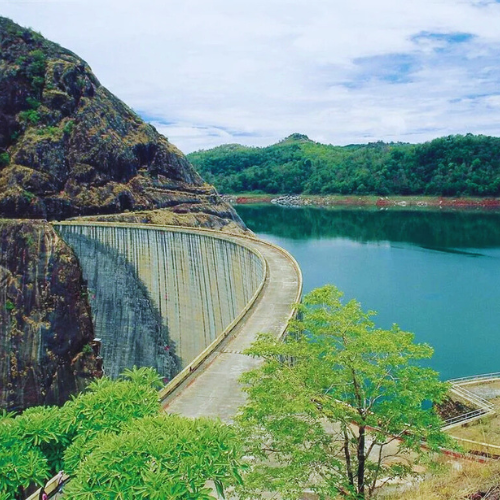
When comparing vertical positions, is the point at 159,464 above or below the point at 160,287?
above

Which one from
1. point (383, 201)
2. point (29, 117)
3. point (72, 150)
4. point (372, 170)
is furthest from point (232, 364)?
point (372, 170)

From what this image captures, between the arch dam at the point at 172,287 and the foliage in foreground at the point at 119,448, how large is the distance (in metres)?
11.7

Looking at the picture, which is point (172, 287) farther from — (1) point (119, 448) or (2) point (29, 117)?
(1) point (119, 448)

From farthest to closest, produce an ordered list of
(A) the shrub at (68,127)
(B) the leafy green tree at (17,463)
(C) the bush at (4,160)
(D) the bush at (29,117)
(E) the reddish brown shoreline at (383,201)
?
(E) the reddish brown shoreline at (383,201) → (A) the shrub at (68,127) → (D) the bush at (29,117) → (C) the bush at (4,160) → (B) the leafy green tree at (17,463)

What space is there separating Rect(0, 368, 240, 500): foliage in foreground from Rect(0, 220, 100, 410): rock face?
91.1 ft

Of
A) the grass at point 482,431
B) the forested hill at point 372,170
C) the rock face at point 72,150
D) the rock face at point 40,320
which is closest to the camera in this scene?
the grass at point 482,431

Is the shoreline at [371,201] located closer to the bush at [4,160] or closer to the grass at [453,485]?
the bush at [4,160]

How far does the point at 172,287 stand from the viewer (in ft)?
115

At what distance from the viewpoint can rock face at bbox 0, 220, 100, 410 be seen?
35062 mm

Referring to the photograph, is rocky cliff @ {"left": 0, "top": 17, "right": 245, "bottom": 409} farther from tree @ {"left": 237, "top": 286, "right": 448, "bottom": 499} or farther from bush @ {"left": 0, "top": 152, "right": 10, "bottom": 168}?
tree @ {"left": 237, "top": 286, "right": 448, "bottom": 499}

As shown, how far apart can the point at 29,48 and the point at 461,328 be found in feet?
152

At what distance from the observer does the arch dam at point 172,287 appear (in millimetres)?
27828

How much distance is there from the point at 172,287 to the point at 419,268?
31.9 meters

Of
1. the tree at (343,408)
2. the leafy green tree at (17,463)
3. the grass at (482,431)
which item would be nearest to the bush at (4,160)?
the grass at (482,431)
